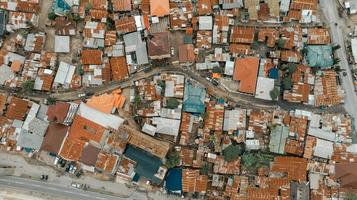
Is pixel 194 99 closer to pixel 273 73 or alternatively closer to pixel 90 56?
pixel 273 73

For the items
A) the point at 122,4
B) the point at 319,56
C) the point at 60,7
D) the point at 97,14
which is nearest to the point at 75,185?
the point at 97,14

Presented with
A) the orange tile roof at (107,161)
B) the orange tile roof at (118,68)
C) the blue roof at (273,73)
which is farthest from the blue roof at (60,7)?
the blue roof at (273,73)

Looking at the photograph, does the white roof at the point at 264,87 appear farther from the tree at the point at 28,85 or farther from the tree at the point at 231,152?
the tree at the point at 28,85

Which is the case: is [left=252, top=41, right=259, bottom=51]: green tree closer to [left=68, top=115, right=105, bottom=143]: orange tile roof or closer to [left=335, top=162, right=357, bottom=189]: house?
[left=335, top=162, right=357, bottom=189]: house

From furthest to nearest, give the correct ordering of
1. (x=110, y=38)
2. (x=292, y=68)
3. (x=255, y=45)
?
1. (x=255, y=45)
2. (x=110, y=38)
3. (x=292, y=68)

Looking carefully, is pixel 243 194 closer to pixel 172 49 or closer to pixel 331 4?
pixel 172 49

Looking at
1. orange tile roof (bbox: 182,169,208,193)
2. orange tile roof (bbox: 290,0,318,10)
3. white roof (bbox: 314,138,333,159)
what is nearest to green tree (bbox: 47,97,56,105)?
orange tile roof (bbox: 182,169,208,193)

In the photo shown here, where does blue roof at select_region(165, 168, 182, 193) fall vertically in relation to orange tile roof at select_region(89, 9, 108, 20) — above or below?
below
